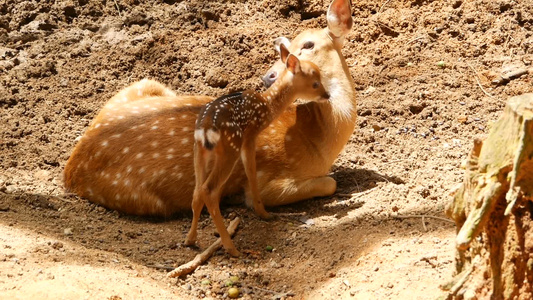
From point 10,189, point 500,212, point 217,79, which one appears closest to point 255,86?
point 217,79

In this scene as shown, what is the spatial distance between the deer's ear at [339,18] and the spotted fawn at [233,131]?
81 cm

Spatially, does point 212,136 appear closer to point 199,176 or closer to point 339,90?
point 199,176

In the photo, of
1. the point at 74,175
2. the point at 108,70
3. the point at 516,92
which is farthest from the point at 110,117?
the point at 516,92

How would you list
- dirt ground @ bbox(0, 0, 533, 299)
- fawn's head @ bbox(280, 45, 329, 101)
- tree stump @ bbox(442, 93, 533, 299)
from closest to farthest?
tree stump @ bbox(442, 93, 533, 299) < dirt ground @ bbox(0, 0, 533, 299) < fawn's head @ bbox(280, 45, 329, 101)

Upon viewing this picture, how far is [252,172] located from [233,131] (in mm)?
626

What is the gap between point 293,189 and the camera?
5.75 m

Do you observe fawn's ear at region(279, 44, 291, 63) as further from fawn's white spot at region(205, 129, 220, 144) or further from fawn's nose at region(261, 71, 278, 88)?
fawn's white spot at region(205, 129, 220, 144)

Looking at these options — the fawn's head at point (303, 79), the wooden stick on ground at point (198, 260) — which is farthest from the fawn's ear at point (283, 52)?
the wooden stick on ground at point (198, 260)

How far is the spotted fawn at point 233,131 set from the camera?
15.6 feet

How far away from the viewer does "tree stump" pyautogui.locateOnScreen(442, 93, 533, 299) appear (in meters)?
2.79

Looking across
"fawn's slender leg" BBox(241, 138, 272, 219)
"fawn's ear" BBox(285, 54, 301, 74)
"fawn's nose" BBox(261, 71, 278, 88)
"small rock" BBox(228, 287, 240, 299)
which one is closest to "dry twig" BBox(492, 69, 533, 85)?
"fawn's nose" BBox(261, 71, 278, 88)

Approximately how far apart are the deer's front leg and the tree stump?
267 centimetres

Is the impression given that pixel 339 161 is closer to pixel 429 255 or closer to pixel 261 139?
pixel 261 139

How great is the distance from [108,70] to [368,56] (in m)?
2.82
